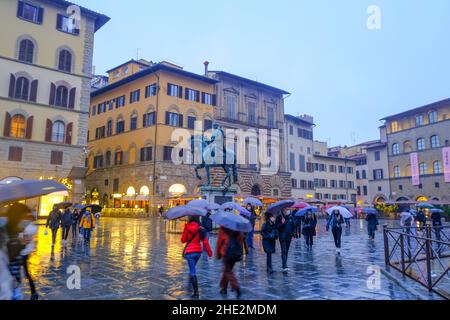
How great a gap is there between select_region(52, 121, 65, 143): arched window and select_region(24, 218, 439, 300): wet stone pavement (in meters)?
18.7

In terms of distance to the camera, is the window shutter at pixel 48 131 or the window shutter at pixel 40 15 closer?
the window shutter at pixel 48 131

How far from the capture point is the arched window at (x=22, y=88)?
89.3ft

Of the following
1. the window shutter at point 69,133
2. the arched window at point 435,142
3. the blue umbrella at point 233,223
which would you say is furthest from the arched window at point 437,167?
the blue umbrella at point 233,223

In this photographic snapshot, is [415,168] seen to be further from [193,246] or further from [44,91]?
[193,246]

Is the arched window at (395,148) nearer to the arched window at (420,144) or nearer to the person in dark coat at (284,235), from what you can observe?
the arched window at (420,144)

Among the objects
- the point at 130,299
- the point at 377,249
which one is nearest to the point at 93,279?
the point at 130,299

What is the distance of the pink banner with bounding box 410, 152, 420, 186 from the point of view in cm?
4996

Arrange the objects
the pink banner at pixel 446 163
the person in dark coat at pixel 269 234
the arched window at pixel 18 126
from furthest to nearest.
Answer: the pink banner at pixel 446 163 → the arched window at pixel 18 126 → the person in dark coat at pixel 269 234

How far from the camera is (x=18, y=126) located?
27188mm

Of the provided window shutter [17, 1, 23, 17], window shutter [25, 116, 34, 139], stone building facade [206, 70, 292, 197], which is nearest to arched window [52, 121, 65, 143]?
window shutter [25, 116, 34, 139]

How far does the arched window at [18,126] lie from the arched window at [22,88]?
1483 millimetres

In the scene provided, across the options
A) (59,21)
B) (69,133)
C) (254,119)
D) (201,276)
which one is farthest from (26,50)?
(201,276)

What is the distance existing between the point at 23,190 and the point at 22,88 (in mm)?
25339
